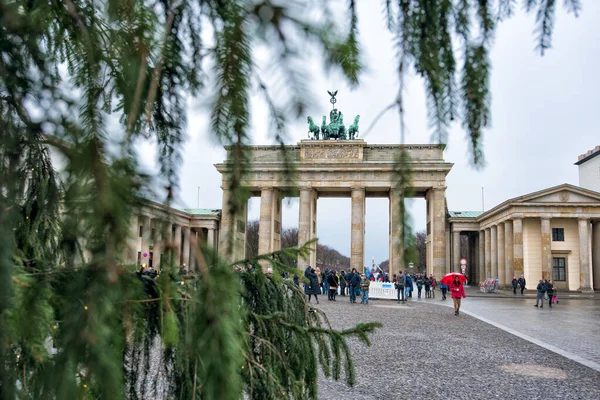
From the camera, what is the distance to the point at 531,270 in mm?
48594

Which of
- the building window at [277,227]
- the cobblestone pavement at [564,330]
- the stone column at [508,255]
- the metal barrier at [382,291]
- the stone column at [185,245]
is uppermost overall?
the building window at [277,227]

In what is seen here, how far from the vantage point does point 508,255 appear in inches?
1938

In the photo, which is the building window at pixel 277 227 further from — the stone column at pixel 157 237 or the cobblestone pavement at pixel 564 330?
the stone column at pixel 157 237

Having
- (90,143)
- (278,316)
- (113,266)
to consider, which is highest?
(90,143)

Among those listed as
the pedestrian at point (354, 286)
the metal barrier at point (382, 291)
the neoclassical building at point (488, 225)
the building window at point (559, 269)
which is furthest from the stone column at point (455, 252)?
the pedestrian at point (354, 286)

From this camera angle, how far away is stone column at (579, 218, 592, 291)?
1826 inches

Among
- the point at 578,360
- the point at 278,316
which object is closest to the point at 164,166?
the point at 278,316

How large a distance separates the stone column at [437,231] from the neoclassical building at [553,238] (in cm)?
610

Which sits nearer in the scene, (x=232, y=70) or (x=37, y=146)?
(x=232, y=70)

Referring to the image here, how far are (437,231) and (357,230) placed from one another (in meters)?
8.25

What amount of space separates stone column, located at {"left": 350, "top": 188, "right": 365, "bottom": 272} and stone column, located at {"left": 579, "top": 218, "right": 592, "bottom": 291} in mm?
20178

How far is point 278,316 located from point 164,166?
2.14 meters

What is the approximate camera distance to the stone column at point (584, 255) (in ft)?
152

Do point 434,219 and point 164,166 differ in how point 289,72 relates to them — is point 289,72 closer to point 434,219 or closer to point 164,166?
point 164,166
